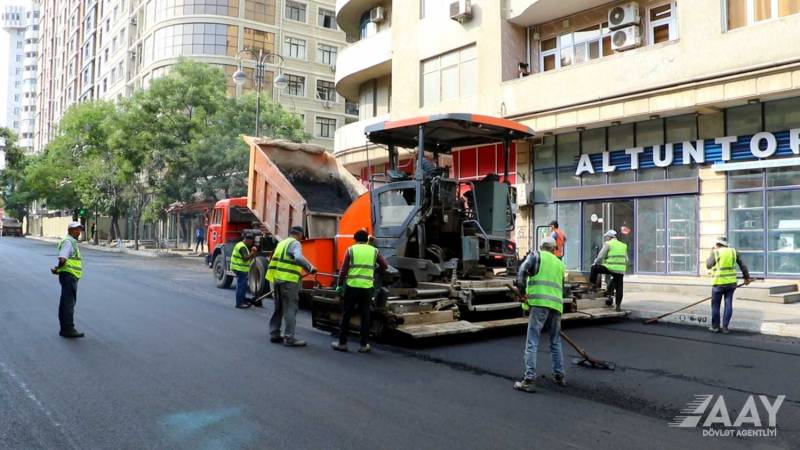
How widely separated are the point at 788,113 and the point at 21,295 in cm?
1730

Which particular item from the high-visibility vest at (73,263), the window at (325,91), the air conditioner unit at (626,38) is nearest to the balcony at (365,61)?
the air conditioner unit at (626,38)

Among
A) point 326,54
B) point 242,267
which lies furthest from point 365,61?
point 326,54

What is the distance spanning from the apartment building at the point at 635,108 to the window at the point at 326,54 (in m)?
27.1

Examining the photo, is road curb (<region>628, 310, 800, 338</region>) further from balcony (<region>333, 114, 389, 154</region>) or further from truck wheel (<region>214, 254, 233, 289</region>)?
balcony (<region>333, 114, 389, 154</region>)

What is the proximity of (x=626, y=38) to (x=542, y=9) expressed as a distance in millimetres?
2721

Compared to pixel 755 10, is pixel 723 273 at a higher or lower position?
lower

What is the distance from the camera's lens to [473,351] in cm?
793

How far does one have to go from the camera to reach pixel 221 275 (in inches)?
623

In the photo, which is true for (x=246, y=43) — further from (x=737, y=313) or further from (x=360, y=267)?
(x=360, y=267)

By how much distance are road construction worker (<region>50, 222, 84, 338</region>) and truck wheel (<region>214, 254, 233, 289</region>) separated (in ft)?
23.0

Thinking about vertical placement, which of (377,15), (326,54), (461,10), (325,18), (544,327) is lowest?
(544,327)

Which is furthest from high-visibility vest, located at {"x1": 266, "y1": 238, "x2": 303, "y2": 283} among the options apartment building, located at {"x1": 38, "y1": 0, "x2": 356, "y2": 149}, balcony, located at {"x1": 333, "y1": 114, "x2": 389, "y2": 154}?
apartment building, located at {"x1": 38, "y1": 0, "x2": 356, "y2": 149}

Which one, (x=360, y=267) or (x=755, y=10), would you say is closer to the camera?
(x=360, y=267)

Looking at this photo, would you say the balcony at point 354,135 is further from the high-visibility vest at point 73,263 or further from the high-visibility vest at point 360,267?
the high-visibility vest at point 360,267
